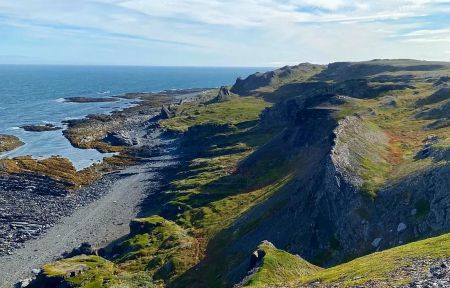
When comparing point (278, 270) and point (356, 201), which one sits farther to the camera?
point (356, 201)

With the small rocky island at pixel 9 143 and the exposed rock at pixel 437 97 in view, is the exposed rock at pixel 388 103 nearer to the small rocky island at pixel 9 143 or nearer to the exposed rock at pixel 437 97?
the exposed rock at pixel 437 97

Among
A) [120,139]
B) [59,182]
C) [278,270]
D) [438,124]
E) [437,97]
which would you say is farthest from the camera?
[120,139]

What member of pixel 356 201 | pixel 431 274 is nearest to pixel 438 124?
pixel 356 201

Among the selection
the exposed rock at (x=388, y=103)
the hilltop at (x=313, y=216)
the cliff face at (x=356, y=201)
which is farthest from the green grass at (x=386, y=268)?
the exposed rock at (x=388, y=103)

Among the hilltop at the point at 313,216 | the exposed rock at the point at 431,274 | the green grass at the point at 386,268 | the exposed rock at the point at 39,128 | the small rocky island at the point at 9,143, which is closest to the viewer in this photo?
the exposed rock at the point at 431,274

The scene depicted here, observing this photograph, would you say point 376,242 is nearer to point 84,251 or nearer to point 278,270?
point 278,270

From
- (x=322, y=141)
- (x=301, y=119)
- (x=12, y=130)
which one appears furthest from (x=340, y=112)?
(x=12, y=130)

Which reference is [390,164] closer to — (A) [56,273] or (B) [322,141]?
(B) [322,141]
